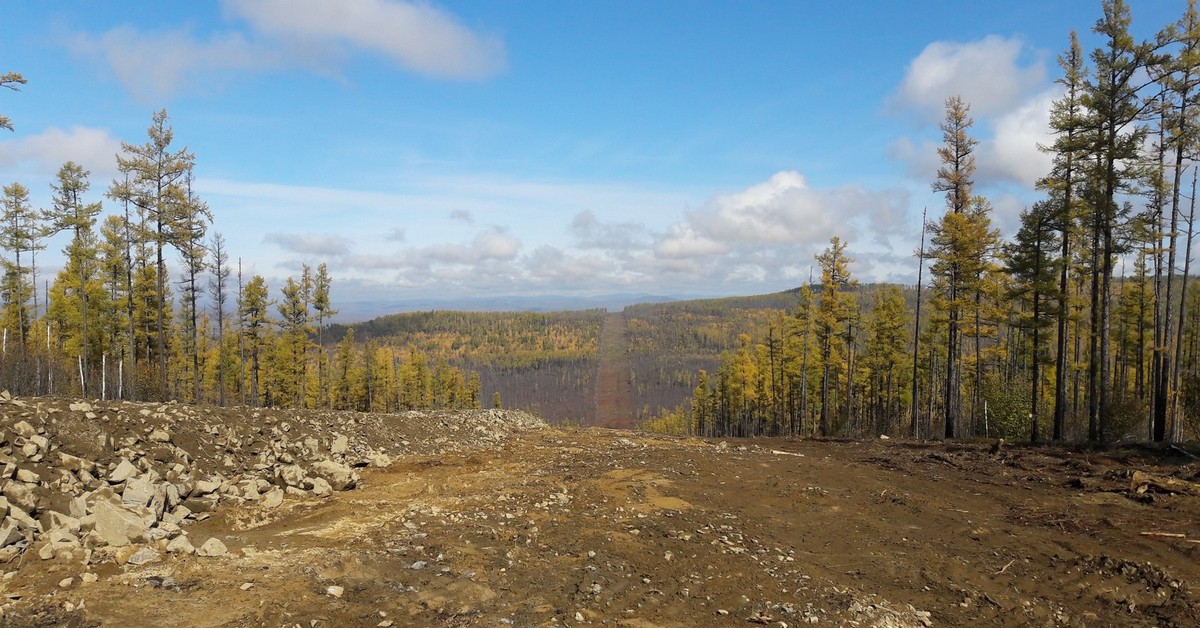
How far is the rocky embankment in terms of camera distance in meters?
5.96

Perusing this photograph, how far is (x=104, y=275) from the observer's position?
34344 millimetres

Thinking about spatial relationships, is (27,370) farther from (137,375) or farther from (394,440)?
(394,440)

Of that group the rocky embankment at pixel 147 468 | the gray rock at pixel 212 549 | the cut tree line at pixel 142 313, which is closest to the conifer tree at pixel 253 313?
the cut tree line at pixel 142 313

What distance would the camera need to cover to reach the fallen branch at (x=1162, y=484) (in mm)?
11055

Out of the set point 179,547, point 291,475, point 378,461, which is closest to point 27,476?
point 179,547

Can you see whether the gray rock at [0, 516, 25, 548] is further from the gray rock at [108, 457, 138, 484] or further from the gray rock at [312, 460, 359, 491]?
the gray rock at [312, 460, 359, 491]

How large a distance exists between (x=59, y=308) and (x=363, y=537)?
43.5 meters

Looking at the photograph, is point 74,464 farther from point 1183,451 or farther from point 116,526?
point 1183,451

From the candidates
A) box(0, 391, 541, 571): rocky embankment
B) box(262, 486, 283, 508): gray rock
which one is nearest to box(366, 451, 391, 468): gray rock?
box(0, 391, 541, 571): rocky embankment

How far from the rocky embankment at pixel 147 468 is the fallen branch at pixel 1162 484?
54.1ft

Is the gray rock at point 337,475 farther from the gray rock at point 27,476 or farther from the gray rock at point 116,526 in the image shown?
the gray rock at point 116,526

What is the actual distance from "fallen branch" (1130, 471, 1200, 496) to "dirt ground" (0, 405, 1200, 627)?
10.1 inches

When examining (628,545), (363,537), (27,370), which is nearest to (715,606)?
(628,545)

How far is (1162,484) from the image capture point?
37.3 ft
